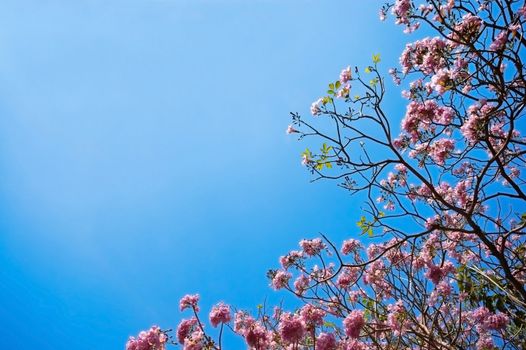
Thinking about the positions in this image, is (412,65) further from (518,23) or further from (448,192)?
(448,192)

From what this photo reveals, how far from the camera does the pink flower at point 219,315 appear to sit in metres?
4.53

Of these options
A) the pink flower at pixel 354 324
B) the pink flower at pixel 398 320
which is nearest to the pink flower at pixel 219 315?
the pink flower at pixel 354 324

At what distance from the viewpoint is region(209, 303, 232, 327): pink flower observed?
4531 mm

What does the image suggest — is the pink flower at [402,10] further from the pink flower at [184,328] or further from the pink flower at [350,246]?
the pink flower at [184,328]

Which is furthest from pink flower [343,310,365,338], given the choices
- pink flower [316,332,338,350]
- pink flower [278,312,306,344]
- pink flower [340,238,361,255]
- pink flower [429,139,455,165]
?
pink flower [340,238,361,255]

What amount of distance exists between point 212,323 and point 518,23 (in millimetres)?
4597

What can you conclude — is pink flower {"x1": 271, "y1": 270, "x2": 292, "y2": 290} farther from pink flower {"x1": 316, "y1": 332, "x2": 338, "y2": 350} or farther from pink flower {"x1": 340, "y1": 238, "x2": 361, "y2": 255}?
pink flower {"x1": 316, "y1": 332, "x2": 338, "y2": 350}

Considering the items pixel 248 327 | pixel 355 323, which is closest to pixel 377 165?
pixel 355 323

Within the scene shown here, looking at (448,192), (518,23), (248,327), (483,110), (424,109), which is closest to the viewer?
(518,23)

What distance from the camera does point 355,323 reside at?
13.1 ft

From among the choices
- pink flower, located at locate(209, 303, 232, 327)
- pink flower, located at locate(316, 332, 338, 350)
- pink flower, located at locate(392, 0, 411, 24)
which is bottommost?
pink flower, located at locate(316, 332, 338, 350)

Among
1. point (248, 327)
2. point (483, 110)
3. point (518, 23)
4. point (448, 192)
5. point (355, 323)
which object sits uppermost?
point (448, 192)

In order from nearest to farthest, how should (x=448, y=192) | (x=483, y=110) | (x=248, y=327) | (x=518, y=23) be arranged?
1. (x=518, y=23)
2. (x=483, y=110)
3. (x=248, y=327)
4. (x=448, y=192)

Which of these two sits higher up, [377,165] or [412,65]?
[412,65]
